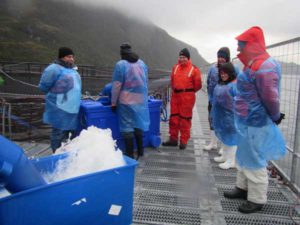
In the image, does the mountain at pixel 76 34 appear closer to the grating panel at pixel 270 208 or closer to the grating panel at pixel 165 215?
the grating panel at pixel 165 215

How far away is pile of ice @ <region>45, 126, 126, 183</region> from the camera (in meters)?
2.41

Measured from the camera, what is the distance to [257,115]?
2945 millimetres

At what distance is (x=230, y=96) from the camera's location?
4.24 m

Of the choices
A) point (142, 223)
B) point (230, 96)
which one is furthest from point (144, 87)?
point (142, 223)

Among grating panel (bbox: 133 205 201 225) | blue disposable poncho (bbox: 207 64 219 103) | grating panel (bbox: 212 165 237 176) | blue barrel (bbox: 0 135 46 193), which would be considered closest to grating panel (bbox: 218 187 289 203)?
grating panel (bbox: 212 165 237 176)

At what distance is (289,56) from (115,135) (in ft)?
8.43

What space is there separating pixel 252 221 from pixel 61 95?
2633 millimetres

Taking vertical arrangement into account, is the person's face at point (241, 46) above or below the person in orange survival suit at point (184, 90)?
above

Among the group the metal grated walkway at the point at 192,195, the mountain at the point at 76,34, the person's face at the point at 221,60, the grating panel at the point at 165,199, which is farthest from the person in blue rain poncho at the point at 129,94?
the mountain at the point at 76,34

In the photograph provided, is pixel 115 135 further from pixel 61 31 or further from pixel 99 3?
pixel 99 3

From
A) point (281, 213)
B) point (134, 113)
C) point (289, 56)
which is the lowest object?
point (281, 213)

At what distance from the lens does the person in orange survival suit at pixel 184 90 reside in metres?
5.08

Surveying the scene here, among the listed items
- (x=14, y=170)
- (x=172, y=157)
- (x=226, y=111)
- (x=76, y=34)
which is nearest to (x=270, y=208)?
(x=226, y=111)

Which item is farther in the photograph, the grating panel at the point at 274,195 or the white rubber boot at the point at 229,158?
the white rubber boot at the point at 229,158
